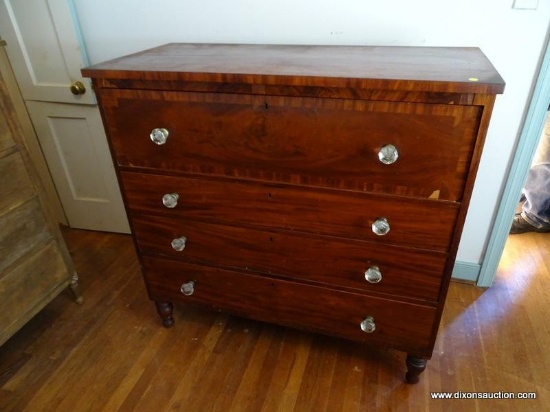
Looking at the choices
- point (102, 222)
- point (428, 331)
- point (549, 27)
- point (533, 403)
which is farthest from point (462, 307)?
point (102, 222)

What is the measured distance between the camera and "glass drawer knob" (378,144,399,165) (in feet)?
3.03

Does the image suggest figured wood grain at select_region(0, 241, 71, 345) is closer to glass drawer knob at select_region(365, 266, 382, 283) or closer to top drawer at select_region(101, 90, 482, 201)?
top drawer at select_region(101, 90, 482, 201)

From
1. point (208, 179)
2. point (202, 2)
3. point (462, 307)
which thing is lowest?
point (462, 307)

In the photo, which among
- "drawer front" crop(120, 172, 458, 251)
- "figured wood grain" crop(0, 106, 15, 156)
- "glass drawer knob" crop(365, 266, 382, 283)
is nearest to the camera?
"drawer front" crop(120, 172, 458, 251)

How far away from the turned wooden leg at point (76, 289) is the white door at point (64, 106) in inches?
19.6

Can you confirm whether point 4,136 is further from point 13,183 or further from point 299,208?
point 299,208

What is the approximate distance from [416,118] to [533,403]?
1.04 metres

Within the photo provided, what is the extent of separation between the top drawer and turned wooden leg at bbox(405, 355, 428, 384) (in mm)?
601

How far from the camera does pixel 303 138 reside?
3.20 ft

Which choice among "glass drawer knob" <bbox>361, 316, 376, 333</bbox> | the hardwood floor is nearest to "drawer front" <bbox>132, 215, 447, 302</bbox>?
"glass drawer knob" <bbox>361, 316, 376, 333</bbox>

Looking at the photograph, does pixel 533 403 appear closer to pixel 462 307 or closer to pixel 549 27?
pixel 462 307

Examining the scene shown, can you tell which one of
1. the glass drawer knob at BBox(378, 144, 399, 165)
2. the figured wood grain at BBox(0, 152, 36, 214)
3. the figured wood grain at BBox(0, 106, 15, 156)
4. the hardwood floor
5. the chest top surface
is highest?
the chest top surface

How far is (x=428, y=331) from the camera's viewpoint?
3.85ft

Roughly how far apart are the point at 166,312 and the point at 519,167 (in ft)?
4.72
